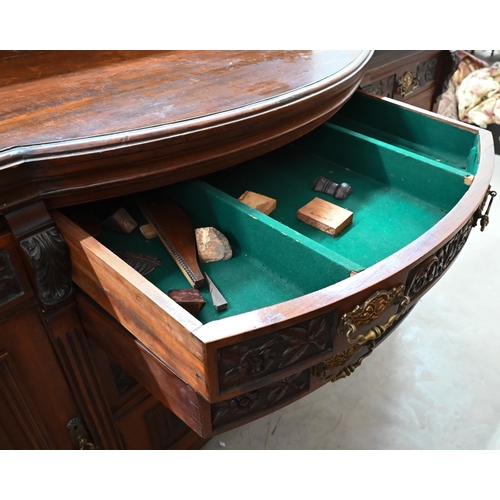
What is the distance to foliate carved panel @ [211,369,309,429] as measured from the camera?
62 cm

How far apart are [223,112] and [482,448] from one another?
1.04 meters

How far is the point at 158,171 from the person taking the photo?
2.16 ft

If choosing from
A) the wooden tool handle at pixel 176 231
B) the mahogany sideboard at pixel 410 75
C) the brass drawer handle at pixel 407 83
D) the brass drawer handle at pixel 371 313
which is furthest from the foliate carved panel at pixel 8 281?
the brass drawer handle at pixel 407 83

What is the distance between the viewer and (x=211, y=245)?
72 cm

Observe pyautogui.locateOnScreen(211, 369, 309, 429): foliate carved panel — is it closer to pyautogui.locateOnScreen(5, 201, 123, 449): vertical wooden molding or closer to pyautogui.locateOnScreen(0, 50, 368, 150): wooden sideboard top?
pyautogui.locateOnScreen(5, 201, 123, 449): vertical wooden molding

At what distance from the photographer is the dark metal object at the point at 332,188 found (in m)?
0.87

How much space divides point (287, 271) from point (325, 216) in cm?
17

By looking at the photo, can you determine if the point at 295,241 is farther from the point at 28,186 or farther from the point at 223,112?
the point at 28,186

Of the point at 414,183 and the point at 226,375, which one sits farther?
the point at 414,183

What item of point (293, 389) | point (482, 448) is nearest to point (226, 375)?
point (293, 389)

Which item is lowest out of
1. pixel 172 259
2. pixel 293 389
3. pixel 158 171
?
pixel 293 389

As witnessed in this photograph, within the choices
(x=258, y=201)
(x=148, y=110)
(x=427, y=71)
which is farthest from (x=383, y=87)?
(x=148, y=110)

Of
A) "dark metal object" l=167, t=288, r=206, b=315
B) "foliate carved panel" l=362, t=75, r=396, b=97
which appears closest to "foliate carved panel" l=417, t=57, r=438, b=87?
"foliate carved panel" l=362, t=75, r=396, b=97

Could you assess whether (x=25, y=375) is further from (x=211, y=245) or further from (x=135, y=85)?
(x=135, y=85)
